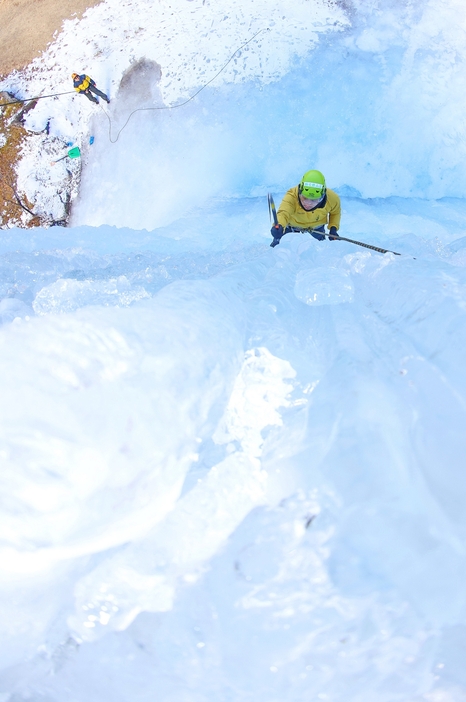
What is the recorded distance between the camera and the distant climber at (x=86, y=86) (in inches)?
169

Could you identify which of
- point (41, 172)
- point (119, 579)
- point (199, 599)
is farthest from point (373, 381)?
point (41, 172)

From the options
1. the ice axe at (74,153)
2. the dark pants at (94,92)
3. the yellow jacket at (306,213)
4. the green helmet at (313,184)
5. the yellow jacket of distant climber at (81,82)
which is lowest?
the yellow jacket at (306,213)

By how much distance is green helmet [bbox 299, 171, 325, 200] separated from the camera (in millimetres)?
3303

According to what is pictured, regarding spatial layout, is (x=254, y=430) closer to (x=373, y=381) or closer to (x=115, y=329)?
(x=373, y=381)

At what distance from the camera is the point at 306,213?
3.62 meters

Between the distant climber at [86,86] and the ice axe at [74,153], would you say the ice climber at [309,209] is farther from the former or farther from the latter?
the ice axe at [74,153]

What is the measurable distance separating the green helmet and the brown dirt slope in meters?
3.37

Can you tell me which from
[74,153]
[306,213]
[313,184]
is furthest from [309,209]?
[74,153]

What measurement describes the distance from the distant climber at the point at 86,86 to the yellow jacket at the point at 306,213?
7.92 feet

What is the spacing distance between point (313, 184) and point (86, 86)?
2.64 metres

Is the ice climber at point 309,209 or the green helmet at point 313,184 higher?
the green helmet at point 313,184

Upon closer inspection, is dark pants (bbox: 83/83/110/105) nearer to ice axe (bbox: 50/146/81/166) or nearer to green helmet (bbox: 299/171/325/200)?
ice axe (bbox: 50/146/81/166)

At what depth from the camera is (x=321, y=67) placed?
4316mm

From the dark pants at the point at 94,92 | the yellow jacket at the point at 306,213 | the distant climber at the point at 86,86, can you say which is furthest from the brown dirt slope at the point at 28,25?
the yellow jacket at the point at 306,213
